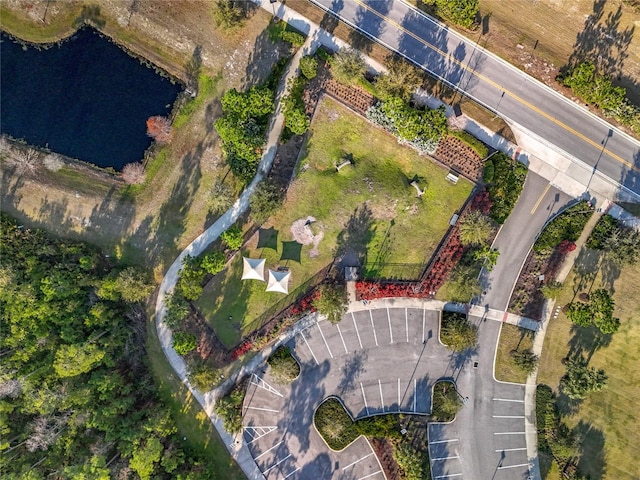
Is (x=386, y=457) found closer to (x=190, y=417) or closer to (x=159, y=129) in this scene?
(x=190, y=417)

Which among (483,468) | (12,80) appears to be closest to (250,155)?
(12,80)

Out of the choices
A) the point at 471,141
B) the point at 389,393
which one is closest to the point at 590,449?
the point at 389,393

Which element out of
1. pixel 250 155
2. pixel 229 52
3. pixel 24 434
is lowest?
pixel 24 434

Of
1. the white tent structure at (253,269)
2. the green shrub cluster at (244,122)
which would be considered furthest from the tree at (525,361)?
the green shrub cluster at (244,122)

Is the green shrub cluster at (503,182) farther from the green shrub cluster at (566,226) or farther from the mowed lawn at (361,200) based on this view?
the green shrub cluster at (566,226)

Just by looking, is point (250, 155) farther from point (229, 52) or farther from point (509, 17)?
point (509, 17)

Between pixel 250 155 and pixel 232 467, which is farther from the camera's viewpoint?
pixel 232 467
